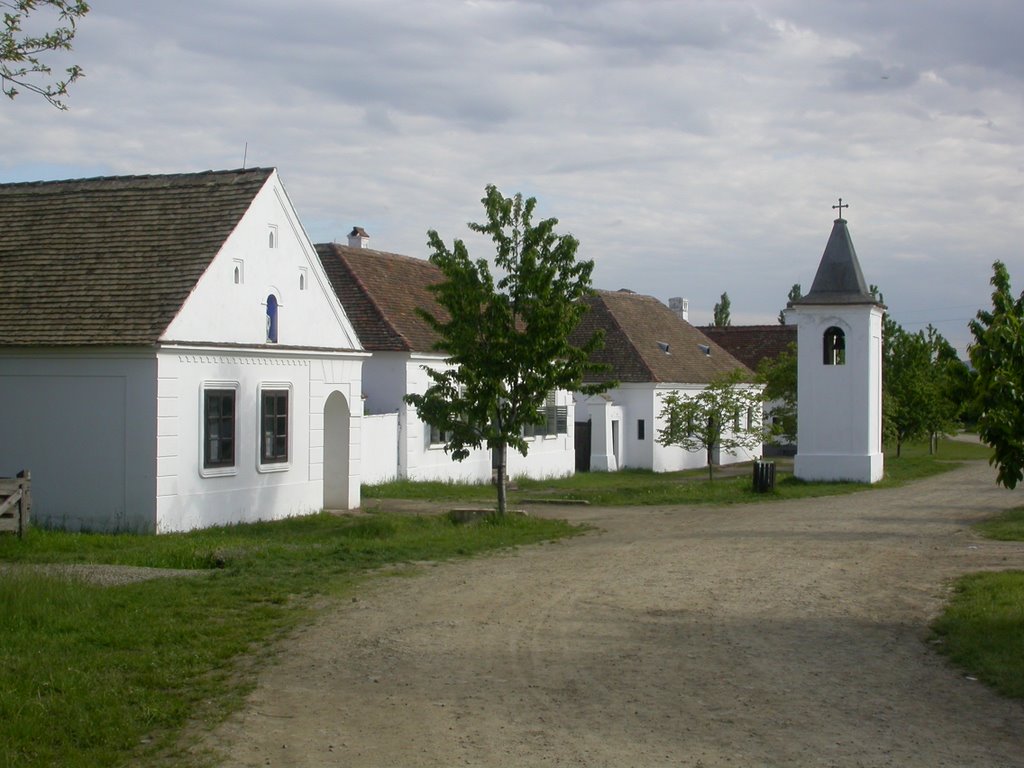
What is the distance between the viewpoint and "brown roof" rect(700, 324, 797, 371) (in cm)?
6119

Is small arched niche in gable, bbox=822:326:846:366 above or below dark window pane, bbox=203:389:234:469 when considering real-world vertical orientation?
above

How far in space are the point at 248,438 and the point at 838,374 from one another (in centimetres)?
1784

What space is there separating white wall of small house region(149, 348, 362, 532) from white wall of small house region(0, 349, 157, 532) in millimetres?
304

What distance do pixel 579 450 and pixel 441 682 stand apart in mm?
32535

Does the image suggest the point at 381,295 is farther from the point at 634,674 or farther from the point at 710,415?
the point at 634,674

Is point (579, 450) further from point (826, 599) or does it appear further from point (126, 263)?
point (826, 599)

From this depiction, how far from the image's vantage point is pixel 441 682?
29.8 ft

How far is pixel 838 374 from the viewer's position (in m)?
32.6

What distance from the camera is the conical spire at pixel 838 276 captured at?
108ft

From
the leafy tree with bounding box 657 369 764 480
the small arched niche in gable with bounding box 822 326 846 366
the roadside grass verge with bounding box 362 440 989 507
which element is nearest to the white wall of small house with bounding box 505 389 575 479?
the roadside grass verge with bounding box 362 440 989 507

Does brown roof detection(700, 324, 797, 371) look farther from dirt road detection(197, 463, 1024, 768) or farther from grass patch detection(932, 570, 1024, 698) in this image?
grass patch detection(932, 570, 1024, 698)

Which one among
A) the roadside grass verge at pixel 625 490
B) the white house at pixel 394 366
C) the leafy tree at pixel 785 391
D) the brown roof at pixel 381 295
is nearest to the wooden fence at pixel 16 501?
the roadside grass verge at pixel 625 490

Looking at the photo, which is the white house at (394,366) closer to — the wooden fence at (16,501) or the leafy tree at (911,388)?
the wooden fence at (16,501)

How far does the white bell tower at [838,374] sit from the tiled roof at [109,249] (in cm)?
1719
